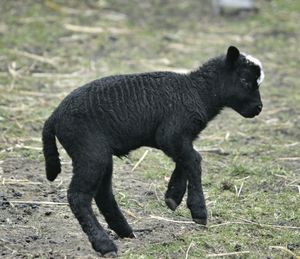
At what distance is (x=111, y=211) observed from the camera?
6387 mm

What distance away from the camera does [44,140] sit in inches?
246

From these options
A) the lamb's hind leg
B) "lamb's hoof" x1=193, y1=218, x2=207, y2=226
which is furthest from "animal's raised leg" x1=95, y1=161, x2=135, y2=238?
"lamb's hoof" x1=193, y1=218, x2=207, y2=226

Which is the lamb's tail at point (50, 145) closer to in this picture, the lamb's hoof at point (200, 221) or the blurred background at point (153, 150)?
the blurred background at point (153, 150)

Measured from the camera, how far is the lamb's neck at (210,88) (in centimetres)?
677

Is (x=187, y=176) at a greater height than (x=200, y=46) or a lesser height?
greater

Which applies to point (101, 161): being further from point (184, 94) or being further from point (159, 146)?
point (184, 94)

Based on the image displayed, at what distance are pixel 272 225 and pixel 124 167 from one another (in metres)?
2.21

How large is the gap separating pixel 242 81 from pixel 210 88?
0.29m

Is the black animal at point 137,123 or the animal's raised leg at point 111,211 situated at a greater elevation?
the black animal at point 137,123

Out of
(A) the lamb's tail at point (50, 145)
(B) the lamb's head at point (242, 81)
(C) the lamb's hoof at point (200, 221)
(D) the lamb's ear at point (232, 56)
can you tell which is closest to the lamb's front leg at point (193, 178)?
(C) the lamb's hoof at point (200, 221)

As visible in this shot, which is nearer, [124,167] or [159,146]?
[159,146]

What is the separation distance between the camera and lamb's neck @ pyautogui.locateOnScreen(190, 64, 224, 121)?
22.2ft

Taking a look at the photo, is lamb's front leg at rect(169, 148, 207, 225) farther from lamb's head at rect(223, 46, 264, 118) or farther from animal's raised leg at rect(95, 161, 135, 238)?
lamb's head at rect(223, 46, 264, 118)

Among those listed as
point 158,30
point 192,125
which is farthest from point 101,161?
point 158,30
